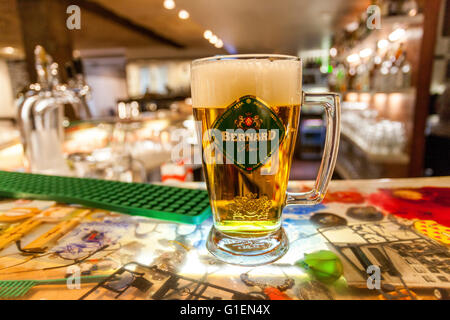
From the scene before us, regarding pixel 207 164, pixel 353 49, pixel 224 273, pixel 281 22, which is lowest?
pixel 224 273

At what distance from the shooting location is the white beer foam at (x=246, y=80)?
1.56 ft

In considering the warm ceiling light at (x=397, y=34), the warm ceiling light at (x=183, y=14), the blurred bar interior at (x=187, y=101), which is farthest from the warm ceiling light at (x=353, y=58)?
the warm ceiling light at (x=183, y=14)

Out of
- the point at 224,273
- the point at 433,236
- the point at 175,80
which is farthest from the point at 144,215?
the point at 175,80

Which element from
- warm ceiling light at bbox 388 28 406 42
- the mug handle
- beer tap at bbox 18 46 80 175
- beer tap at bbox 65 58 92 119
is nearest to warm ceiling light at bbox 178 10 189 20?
warm ceiling light at bbox 388 28 406 42

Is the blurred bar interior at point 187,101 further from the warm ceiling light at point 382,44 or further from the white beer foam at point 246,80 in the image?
the white beer foam at point 246,80

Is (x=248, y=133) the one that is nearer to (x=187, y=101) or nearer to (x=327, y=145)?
(x=327, y=145)

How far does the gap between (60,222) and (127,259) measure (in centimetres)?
25

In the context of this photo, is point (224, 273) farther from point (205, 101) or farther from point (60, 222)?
point (60, 222)

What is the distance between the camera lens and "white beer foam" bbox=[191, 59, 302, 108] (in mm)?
474

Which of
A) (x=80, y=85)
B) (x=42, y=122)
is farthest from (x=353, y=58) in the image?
(x=42, y=122)

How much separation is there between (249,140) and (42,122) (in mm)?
979

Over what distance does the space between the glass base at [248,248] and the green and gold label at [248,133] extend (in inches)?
4.8

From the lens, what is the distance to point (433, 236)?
0.54 meters

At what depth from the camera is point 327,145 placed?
566mm
